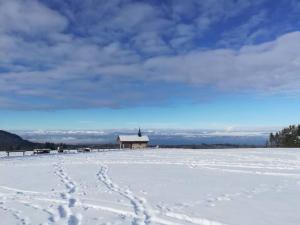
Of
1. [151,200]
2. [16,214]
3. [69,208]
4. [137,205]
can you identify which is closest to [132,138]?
[151,200]

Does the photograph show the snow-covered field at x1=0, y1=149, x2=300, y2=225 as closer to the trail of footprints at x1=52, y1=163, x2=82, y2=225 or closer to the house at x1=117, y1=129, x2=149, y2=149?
the trail of footprints at x1=52, y1=163, x2=82, y2=225

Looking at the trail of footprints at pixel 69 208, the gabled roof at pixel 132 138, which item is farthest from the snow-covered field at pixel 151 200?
the gabled roof at pixel 132 138

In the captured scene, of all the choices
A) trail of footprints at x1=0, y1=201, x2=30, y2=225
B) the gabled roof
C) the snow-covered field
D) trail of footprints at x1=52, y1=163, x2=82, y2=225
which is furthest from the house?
trail of footprints at x1=0, y1=201, x2=30, y2=225

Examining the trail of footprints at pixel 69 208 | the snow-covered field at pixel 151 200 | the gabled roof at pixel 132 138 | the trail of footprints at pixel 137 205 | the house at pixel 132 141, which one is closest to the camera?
the trail of footprints at pixel 137 205

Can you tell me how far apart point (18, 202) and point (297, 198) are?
862 centimetres

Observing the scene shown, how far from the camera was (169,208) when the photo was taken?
11.5 metres

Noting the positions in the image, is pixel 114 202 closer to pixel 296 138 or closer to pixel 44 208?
pixel 44 208

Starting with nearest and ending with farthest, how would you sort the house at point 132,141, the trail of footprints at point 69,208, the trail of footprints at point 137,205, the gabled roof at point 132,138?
the trail of footprints at point 137,205, the trail of footprints at point 69,208, the house at point 132,141, the gabled roof at point 132,138

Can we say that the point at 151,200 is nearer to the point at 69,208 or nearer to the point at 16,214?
the point at 69,208

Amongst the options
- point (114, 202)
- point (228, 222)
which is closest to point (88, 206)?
point (114, 202)

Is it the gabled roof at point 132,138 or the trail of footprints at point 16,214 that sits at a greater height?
the gabled roof at point 132,138

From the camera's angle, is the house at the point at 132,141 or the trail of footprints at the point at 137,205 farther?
the house at the point at 132,141

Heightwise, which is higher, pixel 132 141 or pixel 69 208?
pixel 132 141

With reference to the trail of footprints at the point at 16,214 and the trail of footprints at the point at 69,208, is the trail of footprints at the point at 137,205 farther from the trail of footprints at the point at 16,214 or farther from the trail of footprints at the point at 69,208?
the trail of footprints at the point at 16,214
